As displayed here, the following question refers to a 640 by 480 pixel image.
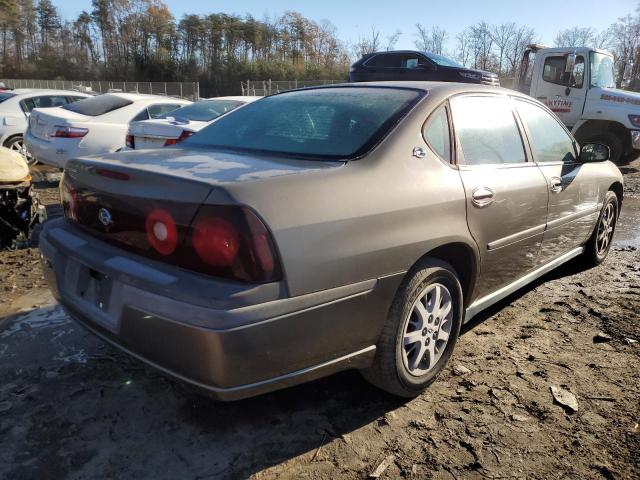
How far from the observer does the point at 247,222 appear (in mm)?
1783

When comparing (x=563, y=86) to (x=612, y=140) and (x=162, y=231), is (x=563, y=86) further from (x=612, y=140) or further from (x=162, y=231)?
(x=162, y=231)

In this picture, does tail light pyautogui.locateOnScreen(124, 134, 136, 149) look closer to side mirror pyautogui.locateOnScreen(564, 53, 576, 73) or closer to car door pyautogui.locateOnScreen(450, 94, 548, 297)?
car door pyautogui.locateOnScreen(450, 94, 548, 297)

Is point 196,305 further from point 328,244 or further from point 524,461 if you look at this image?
point 524,461

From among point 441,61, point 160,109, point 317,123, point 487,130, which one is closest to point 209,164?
point 317,123

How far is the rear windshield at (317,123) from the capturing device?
246 centimetres

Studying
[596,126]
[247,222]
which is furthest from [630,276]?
[596,126]

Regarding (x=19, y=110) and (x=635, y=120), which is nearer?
(x=19, y=110)

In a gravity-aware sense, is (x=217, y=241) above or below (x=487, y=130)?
below

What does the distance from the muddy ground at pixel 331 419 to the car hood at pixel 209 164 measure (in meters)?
1.02

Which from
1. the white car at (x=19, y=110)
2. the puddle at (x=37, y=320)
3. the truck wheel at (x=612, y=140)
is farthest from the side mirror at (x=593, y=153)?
the white car at (x=19, y=110)

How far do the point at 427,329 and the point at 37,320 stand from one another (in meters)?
2.55

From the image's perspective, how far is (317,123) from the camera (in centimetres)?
273

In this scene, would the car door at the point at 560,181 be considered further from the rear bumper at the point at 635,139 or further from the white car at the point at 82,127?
the rear bumper at the point at 635,139

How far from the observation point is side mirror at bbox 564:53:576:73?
10.6 metres
